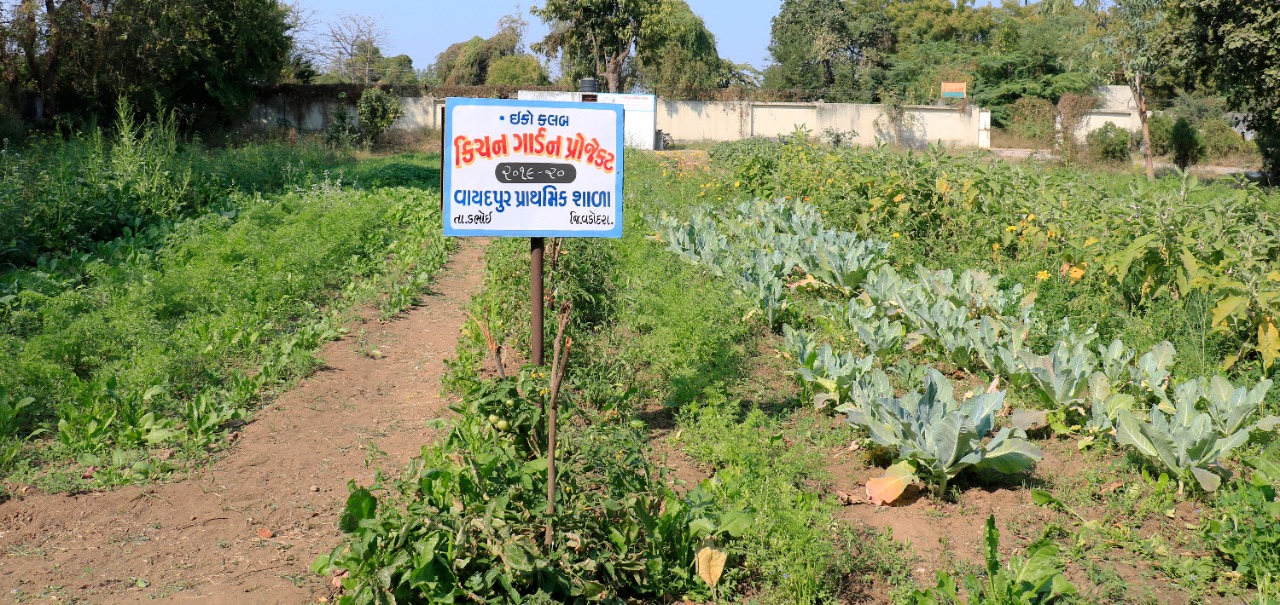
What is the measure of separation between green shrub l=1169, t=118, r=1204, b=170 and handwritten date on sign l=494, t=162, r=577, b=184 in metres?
32.1

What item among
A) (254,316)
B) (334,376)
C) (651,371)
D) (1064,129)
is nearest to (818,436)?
(651,371)

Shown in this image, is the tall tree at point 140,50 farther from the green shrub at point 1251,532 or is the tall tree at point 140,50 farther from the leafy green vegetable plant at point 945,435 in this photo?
the green shrub at point 1251,532

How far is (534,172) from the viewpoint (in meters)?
4.69

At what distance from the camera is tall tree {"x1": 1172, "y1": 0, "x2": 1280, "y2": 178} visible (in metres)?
19.8

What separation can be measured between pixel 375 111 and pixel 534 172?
28436mm

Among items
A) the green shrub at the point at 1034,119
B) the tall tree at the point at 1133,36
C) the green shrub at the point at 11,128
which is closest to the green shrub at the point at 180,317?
the green shrub at the point at 11,128

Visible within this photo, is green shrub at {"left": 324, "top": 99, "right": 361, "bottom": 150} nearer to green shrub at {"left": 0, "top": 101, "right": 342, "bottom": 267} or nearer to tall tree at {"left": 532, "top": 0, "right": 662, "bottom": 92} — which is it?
tall tree at {"left": 532, "top": 0, "right": 662, "bottom": 92}

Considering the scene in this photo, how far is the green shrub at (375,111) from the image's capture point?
102 feet

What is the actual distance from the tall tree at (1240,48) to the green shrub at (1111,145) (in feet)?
27.2

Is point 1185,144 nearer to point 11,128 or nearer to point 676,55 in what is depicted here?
point 676,55

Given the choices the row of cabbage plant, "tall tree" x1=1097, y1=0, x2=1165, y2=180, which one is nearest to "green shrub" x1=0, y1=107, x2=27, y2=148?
the row of cabbage plant

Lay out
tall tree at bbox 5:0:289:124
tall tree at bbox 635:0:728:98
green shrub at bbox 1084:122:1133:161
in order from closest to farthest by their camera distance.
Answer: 1. tall tree at bbox 5:0:289:124
2. green shrub at bbox 1084:122:1133:161
3. tall tree at bbox 635:0:728:98

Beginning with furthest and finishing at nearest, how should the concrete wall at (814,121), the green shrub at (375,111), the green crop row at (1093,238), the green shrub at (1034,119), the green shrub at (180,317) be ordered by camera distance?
1. the concrete wall at (814,121)
2. the green shrub at (1034,119)
3. the green shrub at (375,111)
4. the green crop row at (1093,238)
5. the green shrub at (180,317)

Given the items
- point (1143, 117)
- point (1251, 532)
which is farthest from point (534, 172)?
point (1143, 117)
